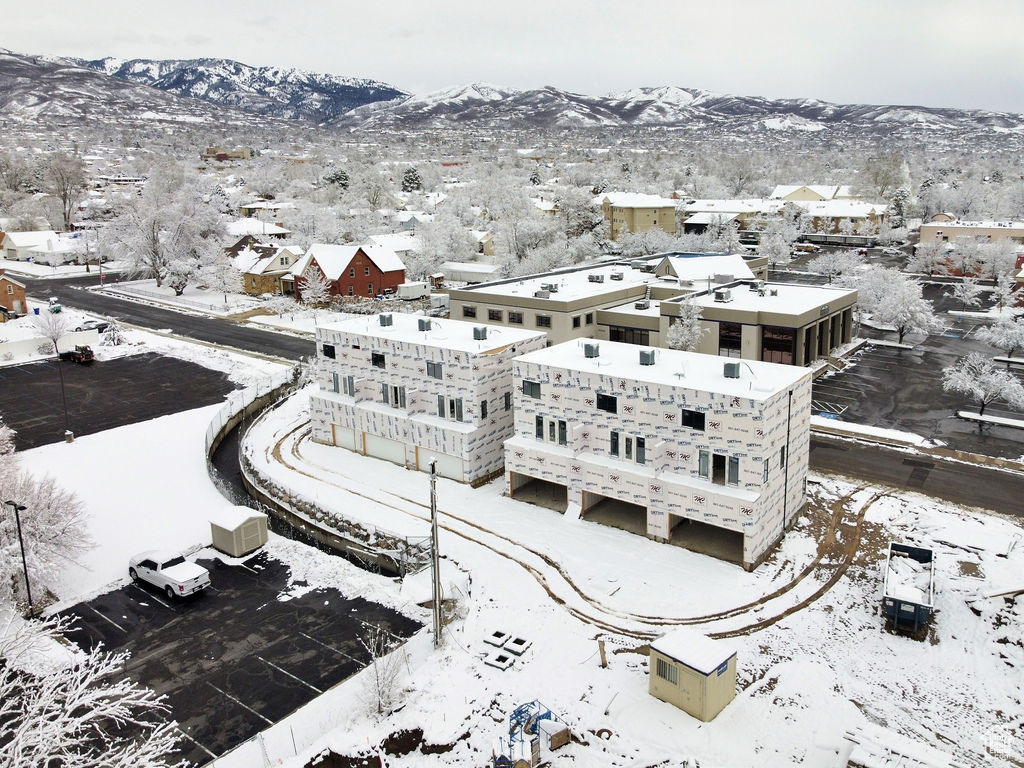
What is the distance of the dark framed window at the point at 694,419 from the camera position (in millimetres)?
24234

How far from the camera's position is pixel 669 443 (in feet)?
81.9

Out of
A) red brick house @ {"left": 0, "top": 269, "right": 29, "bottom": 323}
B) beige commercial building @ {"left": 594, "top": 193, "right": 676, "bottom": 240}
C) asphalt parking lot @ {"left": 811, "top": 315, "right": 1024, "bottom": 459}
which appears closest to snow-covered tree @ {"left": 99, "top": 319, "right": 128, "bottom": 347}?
red brick house @ {"left": 0, "top": 269, "right": 29, "bottom": 323}

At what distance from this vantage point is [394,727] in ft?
56.3

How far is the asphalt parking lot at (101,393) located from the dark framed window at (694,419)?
96.8ft

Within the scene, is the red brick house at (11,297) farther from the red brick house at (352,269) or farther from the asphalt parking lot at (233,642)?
the asphalt parking lot at (233,642)

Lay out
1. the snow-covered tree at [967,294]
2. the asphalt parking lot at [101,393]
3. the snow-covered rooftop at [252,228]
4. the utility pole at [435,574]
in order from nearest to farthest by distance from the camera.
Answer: the utility pole at [435,574]
the asphalt parking lot at [101,393]
the snow-covered tree at [967,294]
the snow-covered rooftop at [252,228]

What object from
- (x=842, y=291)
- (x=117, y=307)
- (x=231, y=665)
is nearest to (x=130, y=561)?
(x=231, y=665)

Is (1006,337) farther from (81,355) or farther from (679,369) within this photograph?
(81,355)

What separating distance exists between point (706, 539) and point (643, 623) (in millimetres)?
5571

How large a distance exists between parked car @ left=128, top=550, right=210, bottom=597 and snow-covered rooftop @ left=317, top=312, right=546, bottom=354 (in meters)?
12.1

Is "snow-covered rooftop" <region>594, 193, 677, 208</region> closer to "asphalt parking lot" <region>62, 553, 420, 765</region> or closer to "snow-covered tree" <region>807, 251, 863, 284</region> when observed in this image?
"snow-covered tree" <region>807, 251, 863, 284</region>

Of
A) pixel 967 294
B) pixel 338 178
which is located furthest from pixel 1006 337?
pixel 338 178

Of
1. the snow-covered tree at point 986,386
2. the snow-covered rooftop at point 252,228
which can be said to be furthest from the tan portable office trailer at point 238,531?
the snow-covered rooftop at point 252,228

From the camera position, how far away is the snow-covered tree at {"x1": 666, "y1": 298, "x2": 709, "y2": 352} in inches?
1738
